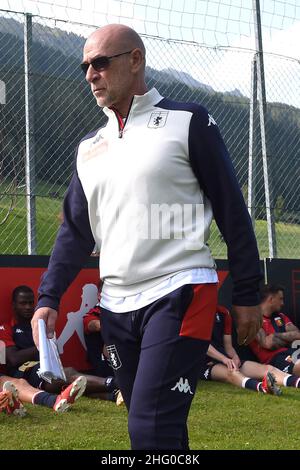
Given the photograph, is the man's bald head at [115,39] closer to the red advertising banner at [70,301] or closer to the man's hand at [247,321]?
the man's hand at [247,321]

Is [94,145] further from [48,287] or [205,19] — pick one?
[205,19]

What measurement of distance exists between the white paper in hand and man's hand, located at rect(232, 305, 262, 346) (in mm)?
731

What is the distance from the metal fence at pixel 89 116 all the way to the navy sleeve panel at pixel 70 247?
3897 mm

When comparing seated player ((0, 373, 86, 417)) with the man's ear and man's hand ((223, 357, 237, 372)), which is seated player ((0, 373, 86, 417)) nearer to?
man's hand ((223, 357, 237, 372))

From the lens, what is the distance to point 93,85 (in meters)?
3.54

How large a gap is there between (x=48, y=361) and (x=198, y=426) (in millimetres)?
3223

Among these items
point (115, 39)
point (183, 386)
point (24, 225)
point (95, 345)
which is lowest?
point (95, 345)

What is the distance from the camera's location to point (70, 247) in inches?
146

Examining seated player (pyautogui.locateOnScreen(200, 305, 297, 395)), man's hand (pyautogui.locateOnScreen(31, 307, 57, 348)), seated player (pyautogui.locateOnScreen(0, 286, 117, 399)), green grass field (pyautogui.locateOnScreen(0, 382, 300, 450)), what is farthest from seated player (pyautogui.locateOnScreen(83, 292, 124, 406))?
man's hand (pyautogui.locateOnScreen(31, 307, 57, 348))

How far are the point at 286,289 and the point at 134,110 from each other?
262 inches

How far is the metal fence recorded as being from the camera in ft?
26.1

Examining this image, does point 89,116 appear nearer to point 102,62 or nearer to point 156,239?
point 102,62

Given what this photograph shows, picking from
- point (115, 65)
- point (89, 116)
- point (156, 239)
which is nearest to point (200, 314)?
point (156, 239)
